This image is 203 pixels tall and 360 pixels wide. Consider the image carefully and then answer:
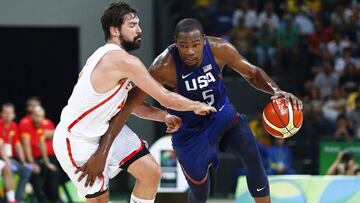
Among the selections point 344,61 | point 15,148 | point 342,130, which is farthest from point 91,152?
point 344,61

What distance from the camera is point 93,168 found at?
18.2 ft

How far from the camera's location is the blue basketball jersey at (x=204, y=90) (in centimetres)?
617

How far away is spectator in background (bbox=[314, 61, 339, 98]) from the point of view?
1329cm

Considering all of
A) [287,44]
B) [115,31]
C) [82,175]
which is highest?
[115,31]

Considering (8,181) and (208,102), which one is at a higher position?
(208,102)

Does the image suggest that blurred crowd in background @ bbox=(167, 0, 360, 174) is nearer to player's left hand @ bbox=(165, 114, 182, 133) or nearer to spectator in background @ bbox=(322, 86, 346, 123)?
spectator in background @ bbox=(322, 86, 346, 123)

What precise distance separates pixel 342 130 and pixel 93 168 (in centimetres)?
693

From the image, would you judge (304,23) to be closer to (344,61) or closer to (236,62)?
(344,61)

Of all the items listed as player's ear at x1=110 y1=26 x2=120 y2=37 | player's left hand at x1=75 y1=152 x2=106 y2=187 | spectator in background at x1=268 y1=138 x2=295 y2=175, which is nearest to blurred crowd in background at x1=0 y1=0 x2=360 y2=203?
spectator in background at x1=268 y1=138 x2=295 y2=175

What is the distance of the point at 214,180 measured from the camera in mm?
12570

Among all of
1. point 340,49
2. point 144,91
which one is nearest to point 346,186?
point 144,91

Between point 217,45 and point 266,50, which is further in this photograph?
point 266,50

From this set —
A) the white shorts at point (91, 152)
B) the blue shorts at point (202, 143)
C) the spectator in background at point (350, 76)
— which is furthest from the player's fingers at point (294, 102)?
the spectator in background at point (350, 76)

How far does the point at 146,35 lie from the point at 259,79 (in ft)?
22.8
